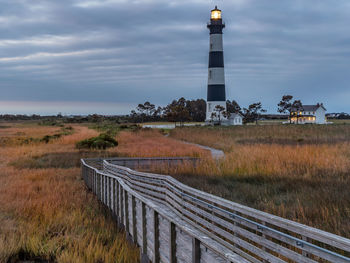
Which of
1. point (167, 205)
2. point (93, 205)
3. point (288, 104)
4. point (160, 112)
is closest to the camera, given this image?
point (167, 205)

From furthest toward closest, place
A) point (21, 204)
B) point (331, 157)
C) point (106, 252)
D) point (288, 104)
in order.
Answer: point (288, 104) < point (331, 157) < point (21, 204) < point (106, 252)

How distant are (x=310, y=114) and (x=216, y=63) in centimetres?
5110

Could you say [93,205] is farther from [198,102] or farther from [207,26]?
[198,102]

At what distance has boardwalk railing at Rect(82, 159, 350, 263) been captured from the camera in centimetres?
316

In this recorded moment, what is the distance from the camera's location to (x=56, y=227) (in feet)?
23.0

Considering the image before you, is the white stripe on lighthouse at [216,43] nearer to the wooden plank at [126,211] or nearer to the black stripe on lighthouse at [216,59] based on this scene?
the black stripe on lighthouse at [216,59]

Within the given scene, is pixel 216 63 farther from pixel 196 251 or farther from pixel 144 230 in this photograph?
pixel 196 251

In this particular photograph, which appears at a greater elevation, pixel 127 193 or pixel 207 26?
pixel 207 26

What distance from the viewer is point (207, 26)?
50.6 m

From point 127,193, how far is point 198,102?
4140 inches

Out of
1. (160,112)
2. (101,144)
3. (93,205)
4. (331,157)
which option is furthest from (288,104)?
(93,205)

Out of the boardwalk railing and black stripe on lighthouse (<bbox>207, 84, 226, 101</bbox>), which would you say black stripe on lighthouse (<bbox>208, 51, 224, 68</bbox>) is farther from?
the boardwalk railing

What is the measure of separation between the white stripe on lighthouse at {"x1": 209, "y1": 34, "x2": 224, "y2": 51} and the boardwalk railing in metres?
42.8

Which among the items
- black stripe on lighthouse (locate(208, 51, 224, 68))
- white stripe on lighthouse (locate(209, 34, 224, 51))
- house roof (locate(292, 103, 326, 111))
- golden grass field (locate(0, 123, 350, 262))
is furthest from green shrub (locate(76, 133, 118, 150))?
house roof (locate(292, 103, 326, 111))
